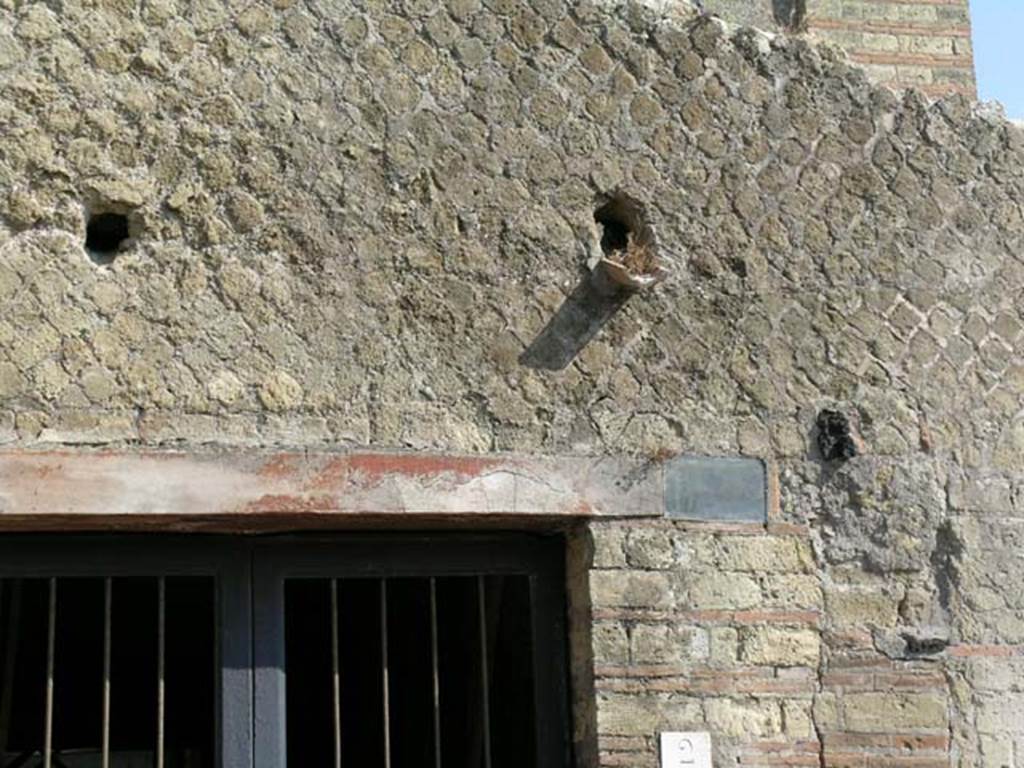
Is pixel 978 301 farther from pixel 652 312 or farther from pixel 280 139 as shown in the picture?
pixel 280 139

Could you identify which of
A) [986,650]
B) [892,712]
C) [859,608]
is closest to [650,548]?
[859,608]

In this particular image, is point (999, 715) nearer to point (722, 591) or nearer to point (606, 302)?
point (722, 591)

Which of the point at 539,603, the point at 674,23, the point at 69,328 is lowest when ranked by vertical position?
the point at 539,603

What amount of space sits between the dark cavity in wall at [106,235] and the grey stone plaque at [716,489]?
1.75 meters

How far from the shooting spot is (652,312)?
16.2 ft

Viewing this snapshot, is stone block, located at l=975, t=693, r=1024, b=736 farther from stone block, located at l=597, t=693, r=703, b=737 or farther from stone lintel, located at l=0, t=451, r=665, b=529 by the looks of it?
stone lintel, located at l=0, t=451, r=665, b=529

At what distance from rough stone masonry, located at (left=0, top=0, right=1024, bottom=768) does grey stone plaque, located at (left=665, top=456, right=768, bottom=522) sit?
4 centimetres

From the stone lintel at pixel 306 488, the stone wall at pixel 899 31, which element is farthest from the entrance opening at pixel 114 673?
the stone wall at pixel 899 31

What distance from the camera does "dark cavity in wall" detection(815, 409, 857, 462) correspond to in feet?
16.4

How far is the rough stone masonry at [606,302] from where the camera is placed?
14.8 feet

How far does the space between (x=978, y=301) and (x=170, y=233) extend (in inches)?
104

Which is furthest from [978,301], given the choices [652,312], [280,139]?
[280,139]

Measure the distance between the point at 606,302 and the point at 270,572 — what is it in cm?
131

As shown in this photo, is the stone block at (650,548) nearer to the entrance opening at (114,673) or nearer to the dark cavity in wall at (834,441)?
the dark cavity in wall at (834,441)
